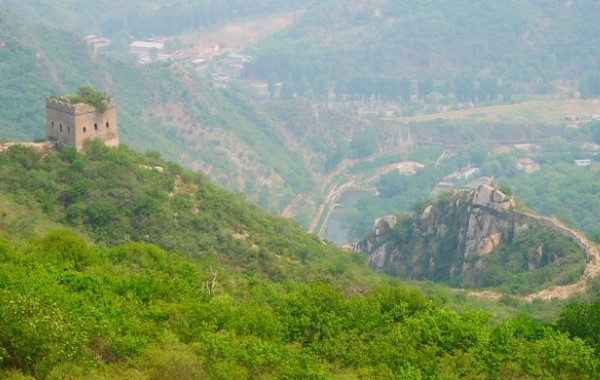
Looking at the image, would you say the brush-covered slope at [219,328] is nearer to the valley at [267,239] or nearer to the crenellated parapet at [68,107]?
the valley at [267,239]

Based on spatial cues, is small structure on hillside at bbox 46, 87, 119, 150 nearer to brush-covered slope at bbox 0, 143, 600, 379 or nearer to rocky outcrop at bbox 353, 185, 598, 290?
brush-covered slope at bbox 0, 143, 600, 379

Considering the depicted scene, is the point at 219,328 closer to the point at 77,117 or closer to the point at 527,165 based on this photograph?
the point at 77,117

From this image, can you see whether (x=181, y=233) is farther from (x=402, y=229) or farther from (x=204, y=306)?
(x=402, y=229)

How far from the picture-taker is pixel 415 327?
33.9 m

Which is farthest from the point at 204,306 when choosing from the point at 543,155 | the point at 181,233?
the point at 543,155

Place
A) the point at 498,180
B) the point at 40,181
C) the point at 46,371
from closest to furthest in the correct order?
the point at 46,371, the point at 40,181, the point at 498,180

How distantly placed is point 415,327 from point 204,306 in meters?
7.15

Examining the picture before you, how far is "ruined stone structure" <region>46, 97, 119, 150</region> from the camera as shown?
60781 millimetres

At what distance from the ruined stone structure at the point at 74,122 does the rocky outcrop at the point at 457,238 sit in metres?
28.9

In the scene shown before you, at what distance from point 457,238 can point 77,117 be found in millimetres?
32070

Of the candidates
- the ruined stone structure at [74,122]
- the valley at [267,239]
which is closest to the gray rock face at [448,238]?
the valley at [267,239]

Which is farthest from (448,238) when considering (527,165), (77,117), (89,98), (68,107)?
Answer: (527,165)

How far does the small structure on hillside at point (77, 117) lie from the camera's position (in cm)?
6081

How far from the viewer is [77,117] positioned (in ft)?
199
